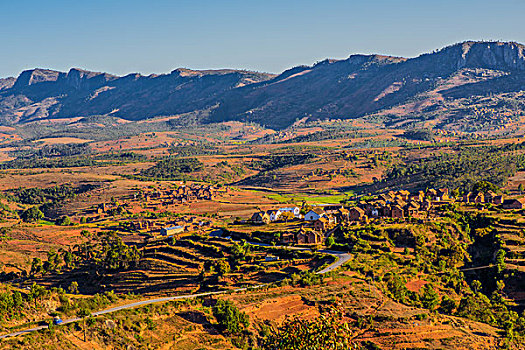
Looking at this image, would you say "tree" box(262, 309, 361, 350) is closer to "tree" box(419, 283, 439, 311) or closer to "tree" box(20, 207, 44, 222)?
"tree" box(419, 283, 439, 311)

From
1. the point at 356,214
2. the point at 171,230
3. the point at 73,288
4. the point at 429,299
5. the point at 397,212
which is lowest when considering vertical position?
the point at 429,299

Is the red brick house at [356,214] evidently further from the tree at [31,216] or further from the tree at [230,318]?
the tree at [31,216]

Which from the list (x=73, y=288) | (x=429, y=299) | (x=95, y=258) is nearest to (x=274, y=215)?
(x=95, y=258)

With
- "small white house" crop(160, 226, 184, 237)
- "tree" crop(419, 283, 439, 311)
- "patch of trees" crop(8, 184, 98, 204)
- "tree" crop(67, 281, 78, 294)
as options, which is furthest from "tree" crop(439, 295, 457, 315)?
"patch of trees" crop(8, 184, 98, 204)

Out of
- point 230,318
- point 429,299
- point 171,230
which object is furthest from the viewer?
point 171,230

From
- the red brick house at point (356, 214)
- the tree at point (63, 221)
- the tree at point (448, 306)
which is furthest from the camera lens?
the tree at point (63, 221)

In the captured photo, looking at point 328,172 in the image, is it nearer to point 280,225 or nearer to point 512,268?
point 280,225

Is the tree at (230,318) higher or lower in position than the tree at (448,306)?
higher

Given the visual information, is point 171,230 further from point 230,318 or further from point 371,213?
point 230,318

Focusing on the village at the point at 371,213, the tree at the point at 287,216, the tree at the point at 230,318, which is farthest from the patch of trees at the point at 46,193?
the tree at the point at 230,318
